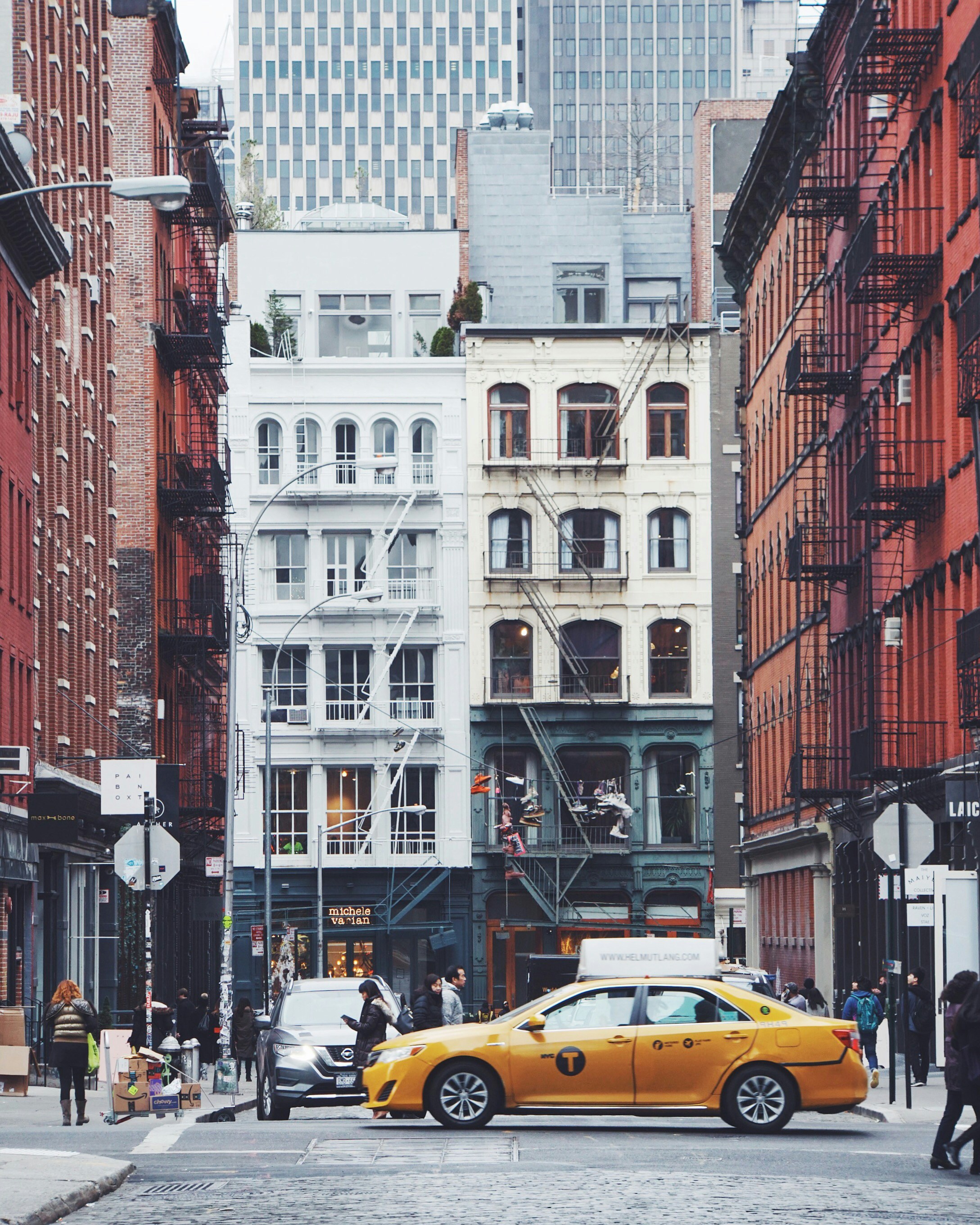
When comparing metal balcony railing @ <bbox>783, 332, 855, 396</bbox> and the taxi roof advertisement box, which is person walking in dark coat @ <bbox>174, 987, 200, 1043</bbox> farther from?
metal balcony railing @ <bbox>783, 332, 855, 396</bbox>

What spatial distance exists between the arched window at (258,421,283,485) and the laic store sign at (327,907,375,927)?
1434 cm

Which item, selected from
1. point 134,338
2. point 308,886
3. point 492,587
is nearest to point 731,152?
point 492,587

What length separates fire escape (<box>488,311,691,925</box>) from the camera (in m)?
76.8

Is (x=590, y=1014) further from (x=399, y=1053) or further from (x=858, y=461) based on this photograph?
(x=858, y=461)

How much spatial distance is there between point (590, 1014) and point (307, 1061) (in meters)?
5.50

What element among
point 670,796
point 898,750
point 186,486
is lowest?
point 898,750

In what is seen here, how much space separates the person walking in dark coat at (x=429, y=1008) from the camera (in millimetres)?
28578

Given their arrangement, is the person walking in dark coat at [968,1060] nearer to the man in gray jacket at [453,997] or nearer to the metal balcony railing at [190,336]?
the man in gray jacket at [453,997]

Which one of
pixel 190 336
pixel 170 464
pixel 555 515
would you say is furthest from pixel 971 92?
pixel 555 515

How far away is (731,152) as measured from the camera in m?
89.1

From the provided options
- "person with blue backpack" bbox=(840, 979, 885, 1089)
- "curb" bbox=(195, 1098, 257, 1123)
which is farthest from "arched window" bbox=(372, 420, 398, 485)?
"curb" bbox=(195, 1098, 257, 1123)

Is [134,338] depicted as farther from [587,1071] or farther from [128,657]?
[587,1071]

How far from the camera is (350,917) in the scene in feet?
248

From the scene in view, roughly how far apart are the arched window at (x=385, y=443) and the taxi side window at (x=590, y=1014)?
57.8 meters
